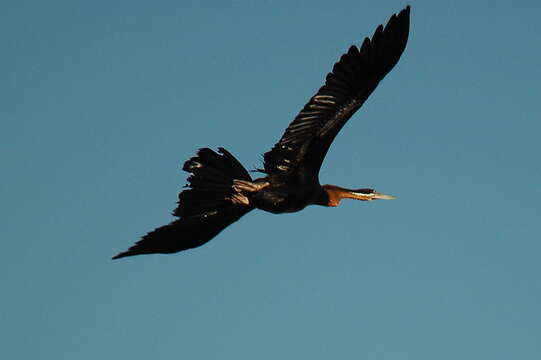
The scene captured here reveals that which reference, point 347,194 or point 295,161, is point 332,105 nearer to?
point 295,161

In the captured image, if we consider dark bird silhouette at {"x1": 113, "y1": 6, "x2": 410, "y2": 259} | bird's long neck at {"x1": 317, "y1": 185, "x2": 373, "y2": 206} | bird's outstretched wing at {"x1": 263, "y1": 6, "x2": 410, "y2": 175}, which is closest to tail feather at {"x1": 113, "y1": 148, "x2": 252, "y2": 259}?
dark bird silhouette at {"x1": 113, "y1": 6, "x2": 410, "y2": 259}

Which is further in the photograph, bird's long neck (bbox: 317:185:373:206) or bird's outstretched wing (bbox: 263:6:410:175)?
bird's long neck (bbox: 317:185:373:206)

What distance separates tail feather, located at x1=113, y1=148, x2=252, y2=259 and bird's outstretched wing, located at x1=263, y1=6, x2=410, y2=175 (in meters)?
0.63

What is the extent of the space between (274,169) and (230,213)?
840 millimetres

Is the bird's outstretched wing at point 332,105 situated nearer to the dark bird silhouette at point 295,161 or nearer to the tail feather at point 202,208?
the dark bird silhouette at point 295,161

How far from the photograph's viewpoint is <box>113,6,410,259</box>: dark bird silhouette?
21781mm

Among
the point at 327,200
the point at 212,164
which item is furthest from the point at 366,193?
the point at 212,164

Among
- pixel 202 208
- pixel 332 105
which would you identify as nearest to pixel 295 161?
pixel 332 105

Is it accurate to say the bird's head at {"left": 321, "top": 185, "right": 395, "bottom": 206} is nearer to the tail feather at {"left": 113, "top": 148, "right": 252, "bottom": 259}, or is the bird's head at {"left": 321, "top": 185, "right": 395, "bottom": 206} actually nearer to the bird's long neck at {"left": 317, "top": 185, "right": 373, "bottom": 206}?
the bird's long neck at {"left": 317, "top": 185, "right": 373, "bottom": 206}

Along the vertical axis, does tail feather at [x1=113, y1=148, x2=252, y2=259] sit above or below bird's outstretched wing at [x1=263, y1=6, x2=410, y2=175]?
below

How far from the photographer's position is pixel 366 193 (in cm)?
2283

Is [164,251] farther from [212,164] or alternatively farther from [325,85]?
[325,85]

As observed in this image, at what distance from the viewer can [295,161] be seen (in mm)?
22031

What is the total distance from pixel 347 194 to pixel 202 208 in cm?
187
